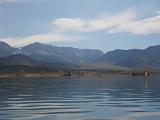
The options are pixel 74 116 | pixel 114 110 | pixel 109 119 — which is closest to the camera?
pixel 109 119

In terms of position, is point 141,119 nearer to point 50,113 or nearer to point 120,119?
point 120,119

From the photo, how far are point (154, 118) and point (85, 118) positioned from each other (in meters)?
7.69

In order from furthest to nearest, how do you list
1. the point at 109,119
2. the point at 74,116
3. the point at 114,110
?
1. the point at 114,110
2. the point at 74,116
3. the point at 109,119

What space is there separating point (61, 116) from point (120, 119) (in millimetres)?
7109

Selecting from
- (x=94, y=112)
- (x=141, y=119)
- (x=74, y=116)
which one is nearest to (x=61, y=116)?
(x=74, y=116)

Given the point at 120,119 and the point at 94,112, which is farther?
the point at 94,112

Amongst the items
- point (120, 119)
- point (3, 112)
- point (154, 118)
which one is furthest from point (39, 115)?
point (154, 118)

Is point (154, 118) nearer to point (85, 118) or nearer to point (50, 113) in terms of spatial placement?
point (85, 118)

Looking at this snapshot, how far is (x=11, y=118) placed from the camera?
46.9 m

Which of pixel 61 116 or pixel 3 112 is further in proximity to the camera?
pixel 3 112

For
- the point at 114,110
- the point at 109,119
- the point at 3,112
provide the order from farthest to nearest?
the point at 114,110, the point at 3,112, the point at 109,119

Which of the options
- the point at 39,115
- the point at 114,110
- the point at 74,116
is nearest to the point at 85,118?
the point at 74,116

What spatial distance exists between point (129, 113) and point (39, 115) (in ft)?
36.9

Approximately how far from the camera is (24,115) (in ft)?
165
